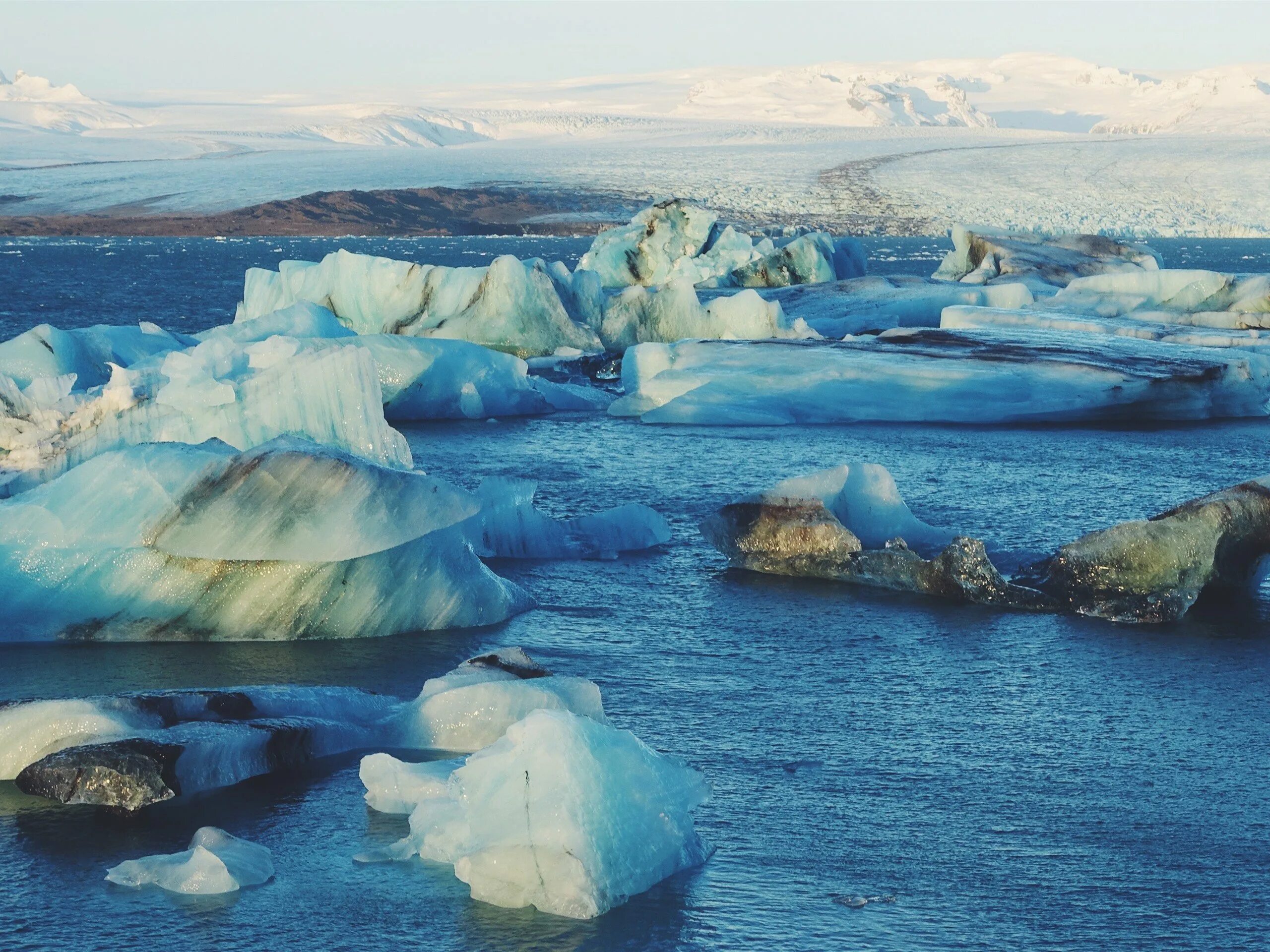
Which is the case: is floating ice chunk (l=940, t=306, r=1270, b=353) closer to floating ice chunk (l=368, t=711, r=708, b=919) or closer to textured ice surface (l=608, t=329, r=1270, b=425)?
textured ice surface (l=608, t=329, r=1270, b=425)

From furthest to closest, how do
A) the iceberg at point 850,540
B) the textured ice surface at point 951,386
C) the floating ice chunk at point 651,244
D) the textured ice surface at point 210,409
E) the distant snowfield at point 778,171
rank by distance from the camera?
the distant snowfield at point 778,171
the floating ice chunk at point 651,244
the textured ice surface at point 951,386
the textured ice surface at point 210,409
the iceberg at point 850,540

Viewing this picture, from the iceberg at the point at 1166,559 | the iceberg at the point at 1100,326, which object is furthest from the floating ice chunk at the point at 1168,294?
the iceberg at the point at 1166,559

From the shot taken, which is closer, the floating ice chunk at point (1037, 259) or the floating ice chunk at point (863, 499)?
the floating ice chunk at point (863, 499)

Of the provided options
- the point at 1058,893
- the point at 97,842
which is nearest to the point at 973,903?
the point at 1058,893

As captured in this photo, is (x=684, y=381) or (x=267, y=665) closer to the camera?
A: (x=267, y=665)

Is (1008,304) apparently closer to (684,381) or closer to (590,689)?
(684,381)

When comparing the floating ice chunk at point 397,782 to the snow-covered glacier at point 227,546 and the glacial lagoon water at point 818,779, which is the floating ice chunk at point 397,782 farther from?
the snow-covered glacier at point 227,546

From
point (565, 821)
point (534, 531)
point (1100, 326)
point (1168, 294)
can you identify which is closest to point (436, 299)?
point (1100, 326)
